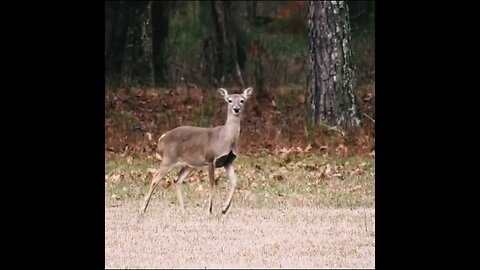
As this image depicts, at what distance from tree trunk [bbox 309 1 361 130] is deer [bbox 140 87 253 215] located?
7.20 m

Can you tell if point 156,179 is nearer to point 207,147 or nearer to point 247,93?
point 207,147

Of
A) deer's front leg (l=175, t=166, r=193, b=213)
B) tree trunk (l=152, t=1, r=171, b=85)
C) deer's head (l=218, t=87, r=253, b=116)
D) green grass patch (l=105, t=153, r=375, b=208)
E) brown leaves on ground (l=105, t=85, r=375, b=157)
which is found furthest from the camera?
tree trunk (l=152, t=1, r=171, b=85)

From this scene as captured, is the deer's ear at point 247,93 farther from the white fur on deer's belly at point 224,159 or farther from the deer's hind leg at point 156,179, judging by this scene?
the deer's hind leg at point 156,179

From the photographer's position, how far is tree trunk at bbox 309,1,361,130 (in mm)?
18641

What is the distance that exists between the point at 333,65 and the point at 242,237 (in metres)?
8.88

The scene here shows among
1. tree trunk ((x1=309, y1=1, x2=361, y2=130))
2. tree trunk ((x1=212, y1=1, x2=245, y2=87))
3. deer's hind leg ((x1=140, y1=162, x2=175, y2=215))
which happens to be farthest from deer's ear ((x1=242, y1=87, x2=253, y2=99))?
tree trunk ((x1=212, y1=1, x2=245, y2=87))

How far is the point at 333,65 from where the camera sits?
18.7 m

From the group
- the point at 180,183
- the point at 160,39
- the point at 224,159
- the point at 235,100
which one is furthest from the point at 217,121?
the point at 235,100

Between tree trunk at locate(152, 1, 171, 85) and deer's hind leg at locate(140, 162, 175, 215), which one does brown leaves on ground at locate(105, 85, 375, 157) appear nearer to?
tree trunk at locate(152, 1, 171, 85)

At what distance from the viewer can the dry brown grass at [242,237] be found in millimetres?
9133

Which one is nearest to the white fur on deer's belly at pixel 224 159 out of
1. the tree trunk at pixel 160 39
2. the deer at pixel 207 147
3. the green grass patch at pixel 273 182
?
the deer at pixel 207 147
